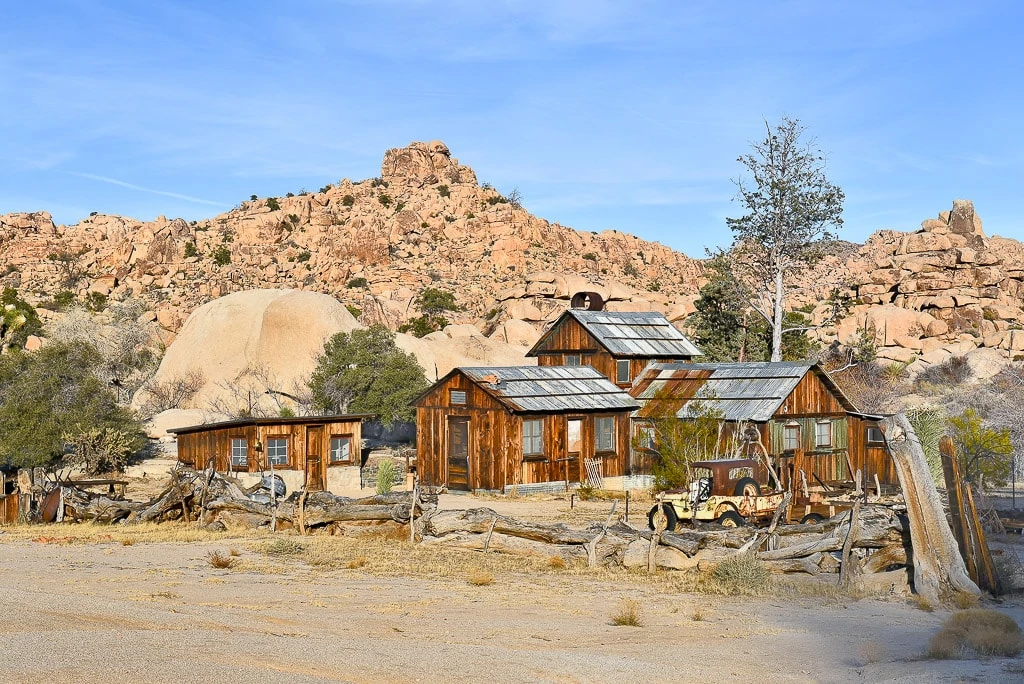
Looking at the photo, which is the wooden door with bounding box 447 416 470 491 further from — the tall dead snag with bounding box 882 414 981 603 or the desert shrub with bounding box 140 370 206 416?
the desert shrub with bounding box 140 370 206 416

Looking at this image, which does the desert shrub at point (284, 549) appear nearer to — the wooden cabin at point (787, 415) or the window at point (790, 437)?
the wooden cabin at point (787, 415)

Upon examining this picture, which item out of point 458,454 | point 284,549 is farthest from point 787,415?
point 284,549

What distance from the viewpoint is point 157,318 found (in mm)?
79875

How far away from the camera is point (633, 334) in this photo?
3844 centimetres

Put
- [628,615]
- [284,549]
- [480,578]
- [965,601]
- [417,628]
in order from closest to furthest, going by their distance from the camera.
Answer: [417,628] → [628,615] → [965,601] → [480,578] → [284,549]

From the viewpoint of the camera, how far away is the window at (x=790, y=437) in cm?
3200

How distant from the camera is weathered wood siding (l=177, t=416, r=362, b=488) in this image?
31844 millimetres

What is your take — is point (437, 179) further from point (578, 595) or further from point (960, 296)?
point (578, 595)

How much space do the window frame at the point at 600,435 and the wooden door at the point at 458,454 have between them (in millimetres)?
4457

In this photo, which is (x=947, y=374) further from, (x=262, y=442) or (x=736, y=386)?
(x=262, y=442)

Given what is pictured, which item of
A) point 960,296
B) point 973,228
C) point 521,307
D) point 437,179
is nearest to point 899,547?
point 521,307

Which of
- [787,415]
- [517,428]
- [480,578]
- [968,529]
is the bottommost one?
[480,578]

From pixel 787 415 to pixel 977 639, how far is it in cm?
2047

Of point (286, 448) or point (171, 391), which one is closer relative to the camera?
point (286, 448)
